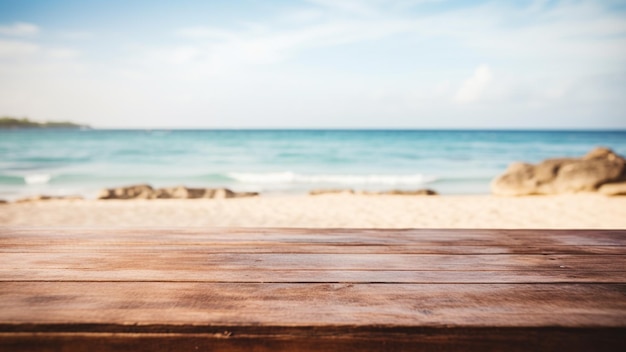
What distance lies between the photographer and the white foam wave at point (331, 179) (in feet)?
47.6

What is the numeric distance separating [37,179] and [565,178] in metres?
16.3

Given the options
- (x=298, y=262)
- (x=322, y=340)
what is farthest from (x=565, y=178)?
(x=322, y=340)

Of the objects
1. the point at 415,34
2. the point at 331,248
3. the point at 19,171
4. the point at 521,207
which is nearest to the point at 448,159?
the point at 415,34

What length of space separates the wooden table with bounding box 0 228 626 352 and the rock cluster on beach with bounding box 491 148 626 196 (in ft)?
29.3

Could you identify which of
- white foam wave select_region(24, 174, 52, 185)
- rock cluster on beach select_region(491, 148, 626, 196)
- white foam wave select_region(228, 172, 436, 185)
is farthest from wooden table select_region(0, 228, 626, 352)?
white foam wave select_region(24, 174, 52, 185)

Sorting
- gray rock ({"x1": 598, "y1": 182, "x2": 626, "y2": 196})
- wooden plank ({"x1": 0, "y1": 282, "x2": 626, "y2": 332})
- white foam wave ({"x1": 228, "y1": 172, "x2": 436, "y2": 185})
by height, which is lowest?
white foam wave ({"x1": 228, "y1": 172, "x2": 436, "y2": 185})

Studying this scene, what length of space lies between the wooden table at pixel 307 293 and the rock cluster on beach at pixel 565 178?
8917 millimetres

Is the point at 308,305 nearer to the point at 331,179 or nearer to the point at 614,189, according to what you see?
the point at 614,189

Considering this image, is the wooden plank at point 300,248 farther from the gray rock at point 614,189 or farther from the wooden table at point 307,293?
the gray rock at point 614,189

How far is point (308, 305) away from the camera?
0.88 m

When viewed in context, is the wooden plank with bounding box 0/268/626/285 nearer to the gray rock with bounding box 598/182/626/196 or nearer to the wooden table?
the wooden table

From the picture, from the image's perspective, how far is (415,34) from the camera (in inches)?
639

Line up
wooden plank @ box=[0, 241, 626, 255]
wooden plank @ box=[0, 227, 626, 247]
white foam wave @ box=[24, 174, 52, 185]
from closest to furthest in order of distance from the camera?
wooden plank @ box=[0, 241, 626, 255], wooden plank @ box=[0, 227, 626, 247], white foam wave @ box=[24, 174, 52, 185]

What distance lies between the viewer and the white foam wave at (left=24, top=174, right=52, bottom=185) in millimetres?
12912
